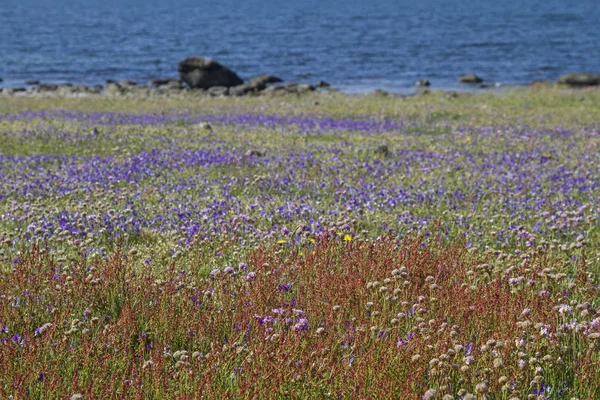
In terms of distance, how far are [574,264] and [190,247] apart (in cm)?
429

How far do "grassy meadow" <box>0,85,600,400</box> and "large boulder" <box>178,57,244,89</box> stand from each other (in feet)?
90.6

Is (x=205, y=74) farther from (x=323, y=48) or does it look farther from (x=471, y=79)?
(x=323, y=48)

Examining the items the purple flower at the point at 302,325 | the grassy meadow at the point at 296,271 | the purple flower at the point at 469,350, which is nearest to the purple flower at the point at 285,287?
the grassy meadow at the point at 296,271

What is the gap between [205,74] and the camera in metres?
44.4

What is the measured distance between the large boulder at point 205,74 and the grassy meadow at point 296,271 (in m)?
27.6

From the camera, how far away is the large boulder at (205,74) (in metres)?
44.3

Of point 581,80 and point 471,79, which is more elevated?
point 581,80

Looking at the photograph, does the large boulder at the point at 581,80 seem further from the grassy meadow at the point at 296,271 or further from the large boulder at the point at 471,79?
the grassy meadow at the point at 296,271

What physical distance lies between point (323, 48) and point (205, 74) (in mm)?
35820

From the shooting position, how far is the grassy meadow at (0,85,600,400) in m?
4.75

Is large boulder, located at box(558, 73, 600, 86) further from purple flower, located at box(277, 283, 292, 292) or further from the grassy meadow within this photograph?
purple flower, located at box(277, 283, 292, 292)

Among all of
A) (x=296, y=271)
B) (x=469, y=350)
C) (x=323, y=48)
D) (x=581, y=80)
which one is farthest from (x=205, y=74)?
(x=469, y=350)

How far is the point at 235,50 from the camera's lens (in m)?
77.1

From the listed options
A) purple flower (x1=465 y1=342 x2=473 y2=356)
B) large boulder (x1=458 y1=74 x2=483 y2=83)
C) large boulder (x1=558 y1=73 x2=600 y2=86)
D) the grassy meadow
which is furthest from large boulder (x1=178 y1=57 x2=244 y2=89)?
purple flower (x1=465 y1=342 x2=473 y2=356)
